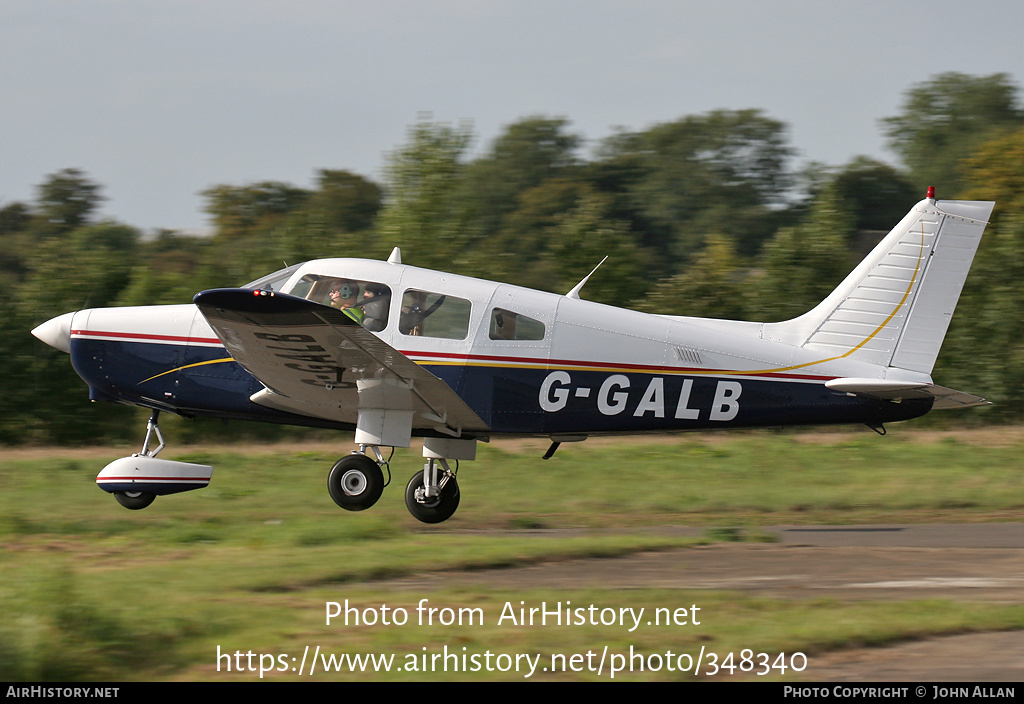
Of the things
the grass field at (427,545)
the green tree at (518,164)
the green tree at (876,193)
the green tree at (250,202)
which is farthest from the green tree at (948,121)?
the grass field at (427,545)

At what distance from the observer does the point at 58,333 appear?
9.38 meters

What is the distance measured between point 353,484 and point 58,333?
3.20 metres

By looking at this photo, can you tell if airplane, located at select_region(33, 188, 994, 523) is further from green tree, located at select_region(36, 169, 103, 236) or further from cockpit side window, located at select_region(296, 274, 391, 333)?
green tree, located at select_region(36, 169, 103, 236)

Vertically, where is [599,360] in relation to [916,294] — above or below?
below

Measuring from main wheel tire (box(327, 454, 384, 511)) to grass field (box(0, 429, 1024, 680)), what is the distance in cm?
24

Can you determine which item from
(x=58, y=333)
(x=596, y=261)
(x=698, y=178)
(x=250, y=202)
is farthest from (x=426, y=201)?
(x=698, y=178)

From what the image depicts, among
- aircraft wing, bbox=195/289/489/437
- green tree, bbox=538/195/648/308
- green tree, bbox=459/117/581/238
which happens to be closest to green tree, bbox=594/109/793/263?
green tree, bbox=459/117/581/238

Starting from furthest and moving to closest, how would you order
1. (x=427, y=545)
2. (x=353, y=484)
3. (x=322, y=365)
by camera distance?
(x=353, y=484), (x=322, y=365), (x=427, y=545)

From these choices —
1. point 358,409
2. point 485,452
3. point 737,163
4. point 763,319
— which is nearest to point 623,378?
point 358,409

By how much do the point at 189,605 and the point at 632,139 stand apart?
53.5 metres

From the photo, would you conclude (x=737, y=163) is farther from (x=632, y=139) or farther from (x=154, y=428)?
(x=154, y=428)

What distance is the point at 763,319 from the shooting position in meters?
20.1

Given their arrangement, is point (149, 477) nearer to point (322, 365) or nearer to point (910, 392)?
point (322, 365)

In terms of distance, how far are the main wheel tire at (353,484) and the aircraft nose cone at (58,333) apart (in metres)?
2.89
